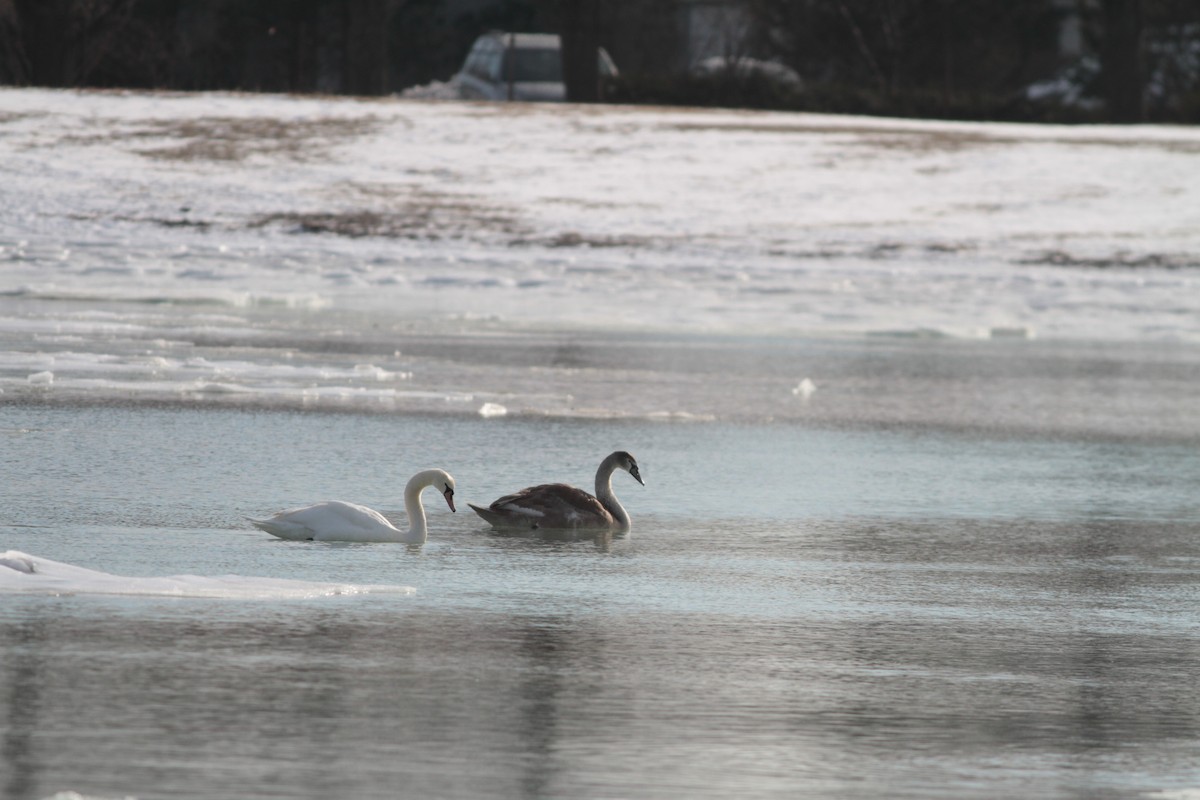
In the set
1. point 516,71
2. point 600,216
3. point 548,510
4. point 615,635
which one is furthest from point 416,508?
point 516,71

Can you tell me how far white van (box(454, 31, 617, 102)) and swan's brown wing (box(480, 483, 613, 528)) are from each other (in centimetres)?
3300

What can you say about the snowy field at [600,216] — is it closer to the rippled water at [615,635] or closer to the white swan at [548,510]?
the rippled water at [615,635]

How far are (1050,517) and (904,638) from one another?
10.3ft

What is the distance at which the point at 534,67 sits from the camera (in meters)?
42.8

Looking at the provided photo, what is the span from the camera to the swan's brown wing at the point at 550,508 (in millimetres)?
8914

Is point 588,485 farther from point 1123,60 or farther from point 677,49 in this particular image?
point 677,49

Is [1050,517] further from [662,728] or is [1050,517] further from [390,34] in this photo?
[390,34]

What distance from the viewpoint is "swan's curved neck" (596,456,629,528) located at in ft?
29.7

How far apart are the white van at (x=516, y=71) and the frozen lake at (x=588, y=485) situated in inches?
553

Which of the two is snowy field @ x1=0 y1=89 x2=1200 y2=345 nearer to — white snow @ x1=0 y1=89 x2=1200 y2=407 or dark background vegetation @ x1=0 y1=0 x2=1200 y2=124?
white snow @ x1=0 y1=89 x2=1200 y2=407

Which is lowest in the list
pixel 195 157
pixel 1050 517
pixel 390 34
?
pixel 1050 517

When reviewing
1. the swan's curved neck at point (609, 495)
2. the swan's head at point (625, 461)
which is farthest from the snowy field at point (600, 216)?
the swan's curved neck at point (609, 495)

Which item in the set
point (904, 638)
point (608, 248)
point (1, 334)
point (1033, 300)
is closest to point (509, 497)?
point (904, 638)

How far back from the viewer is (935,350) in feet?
60.3
